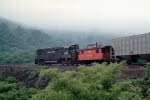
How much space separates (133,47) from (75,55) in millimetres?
12190

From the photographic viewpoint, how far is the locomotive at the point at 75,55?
26.2m

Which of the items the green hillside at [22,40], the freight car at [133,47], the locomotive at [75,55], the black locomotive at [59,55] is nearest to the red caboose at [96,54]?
the locomotive at [75,55]

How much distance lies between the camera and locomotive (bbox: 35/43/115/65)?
1033 inches

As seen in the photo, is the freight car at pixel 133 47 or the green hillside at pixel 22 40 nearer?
the freight car at pixel 133 47

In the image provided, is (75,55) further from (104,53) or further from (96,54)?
(104,53)

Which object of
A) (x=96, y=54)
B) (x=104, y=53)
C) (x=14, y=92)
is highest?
(x=104, y=53)

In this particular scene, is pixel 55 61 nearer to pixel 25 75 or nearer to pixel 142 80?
pixel 25 75

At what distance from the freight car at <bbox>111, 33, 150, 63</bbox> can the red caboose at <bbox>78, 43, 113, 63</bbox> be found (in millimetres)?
2139

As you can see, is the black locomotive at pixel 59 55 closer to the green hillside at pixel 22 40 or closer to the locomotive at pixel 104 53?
the locomotive at pixel 104 53

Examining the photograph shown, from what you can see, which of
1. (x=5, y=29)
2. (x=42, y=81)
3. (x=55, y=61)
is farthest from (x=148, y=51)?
(x=5, y=29)

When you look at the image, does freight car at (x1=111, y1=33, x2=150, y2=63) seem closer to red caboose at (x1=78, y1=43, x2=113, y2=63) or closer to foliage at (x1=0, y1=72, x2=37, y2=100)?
red caboose at (x1=78, y1=43, x2=113, y2=63)

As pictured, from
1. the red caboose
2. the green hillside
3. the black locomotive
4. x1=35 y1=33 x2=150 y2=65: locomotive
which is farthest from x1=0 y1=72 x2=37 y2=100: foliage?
the green hillside

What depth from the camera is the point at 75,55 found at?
31641mm

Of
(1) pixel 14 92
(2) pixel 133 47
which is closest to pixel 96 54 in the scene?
(2) pixel 133 47
